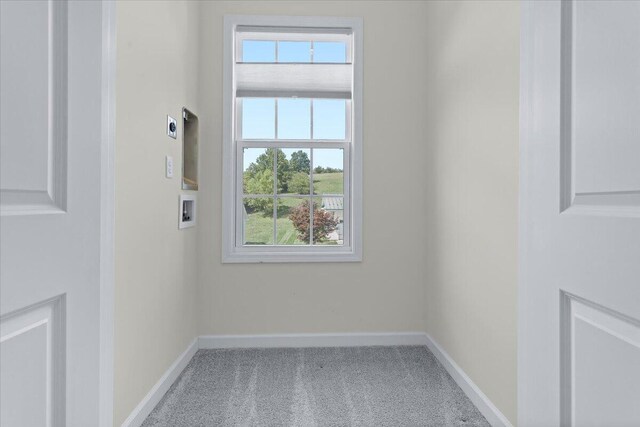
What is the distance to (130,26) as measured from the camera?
1562mm

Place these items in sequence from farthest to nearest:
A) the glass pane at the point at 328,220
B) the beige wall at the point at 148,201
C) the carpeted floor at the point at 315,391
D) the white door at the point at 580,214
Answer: the glass pane at the point at 328,220 → the carpeted floor at the point at 315,391 → the beige wall at the point at 148,201 → the white door at the point at 580,214

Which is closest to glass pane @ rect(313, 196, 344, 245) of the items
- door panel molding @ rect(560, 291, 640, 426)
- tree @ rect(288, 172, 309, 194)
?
tree @ rect(288, 172, 309, 194)

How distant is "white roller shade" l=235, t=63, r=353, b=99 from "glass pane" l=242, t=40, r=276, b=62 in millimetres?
64

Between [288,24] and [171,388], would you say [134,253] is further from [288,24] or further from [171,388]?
[288,24]

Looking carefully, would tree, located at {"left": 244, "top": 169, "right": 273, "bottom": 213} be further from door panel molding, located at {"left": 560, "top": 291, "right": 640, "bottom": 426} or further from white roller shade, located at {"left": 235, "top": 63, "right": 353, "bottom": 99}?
door panel molding, located at {"left": 560, "top": 291, "right": 640, "bottom": 426}

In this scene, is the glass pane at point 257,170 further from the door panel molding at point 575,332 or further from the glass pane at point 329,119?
the door panel molding at point 575,332

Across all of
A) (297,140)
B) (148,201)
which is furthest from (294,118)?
(148,201)

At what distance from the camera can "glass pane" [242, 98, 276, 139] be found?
279 cm

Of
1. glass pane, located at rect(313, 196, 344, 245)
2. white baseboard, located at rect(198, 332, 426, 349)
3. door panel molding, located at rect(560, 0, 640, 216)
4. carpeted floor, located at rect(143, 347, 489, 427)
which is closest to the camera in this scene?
door panel molding, located at rect(560, 0, 640, 216)

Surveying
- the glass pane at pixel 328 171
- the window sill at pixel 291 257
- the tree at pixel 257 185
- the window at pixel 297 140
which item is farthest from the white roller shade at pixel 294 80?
the window sill at pixel 291 257

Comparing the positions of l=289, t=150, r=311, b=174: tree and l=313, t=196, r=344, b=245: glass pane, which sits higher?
l=289, t=150, r=311, b=174: tree

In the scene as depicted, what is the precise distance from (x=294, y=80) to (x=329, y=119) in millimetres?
373

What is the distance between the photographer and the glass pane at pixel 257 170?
280 cm

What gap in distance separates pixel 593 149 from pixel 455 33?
5.63 feet
